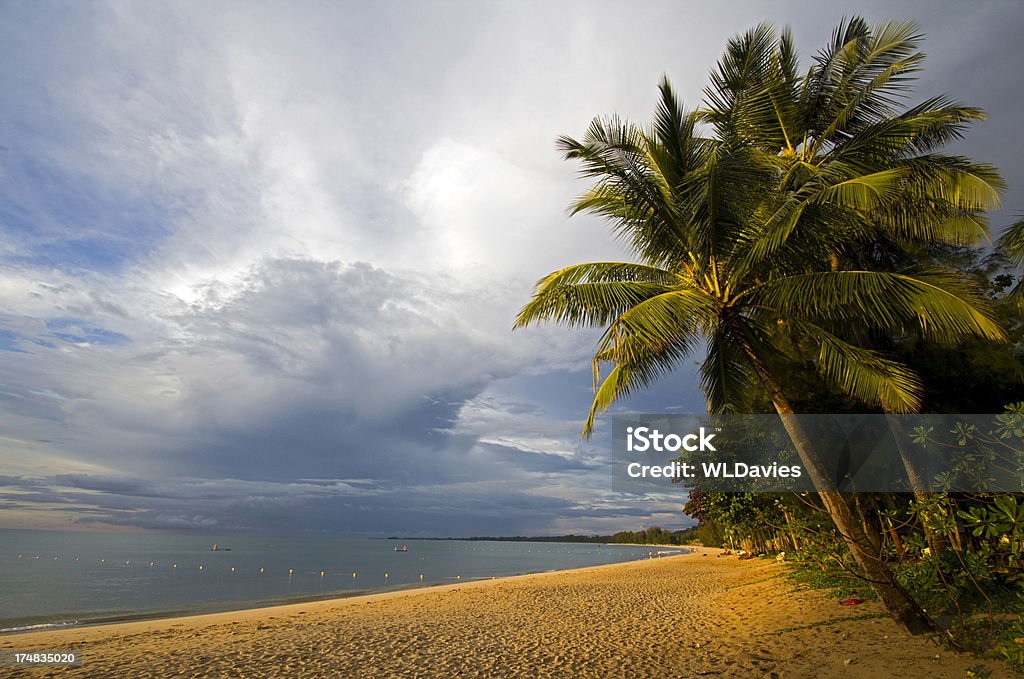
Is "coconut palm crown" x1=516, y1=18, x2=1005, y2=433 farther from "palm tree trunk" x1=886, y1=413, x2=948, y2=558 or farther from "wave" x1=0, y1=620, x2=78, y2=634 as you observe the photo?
"wave" x1=0, y1=620, x2=78, y2=634

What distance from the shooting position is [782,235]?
7.38 meters

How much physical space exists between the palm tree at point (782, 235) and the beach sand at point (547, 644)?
1.21 m

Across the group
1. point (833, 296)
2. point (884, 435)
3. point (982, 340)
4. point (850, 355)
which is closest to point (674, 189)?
point (833, 296)

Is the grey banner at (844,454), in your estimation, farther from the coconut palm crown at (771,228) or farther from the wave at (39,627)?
the wave at (39,627)

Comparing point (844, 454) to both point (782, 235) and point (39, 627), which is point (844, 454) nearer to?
point (782, 235)

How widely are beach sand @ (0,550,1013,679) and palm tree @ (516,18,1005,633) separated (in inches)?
47.8

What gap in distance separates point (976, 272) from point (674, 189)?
722cm

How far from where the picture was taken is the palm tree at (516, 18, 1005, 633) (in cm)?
733

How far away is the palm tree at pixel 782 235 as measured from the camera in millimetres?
7328

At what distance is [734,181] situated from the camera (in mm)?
7938

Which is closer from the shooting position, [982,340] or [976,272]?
[982,340]

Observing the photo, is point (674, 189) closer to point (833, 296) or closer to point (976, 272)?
point (833, 296)

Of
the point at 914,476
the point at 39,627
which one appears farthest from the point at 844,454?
the point at 39,627

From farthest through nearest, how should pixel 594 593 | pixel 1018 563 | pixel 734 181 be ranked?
pixel 594 593
pixel 734 181
pixel 1018 563
